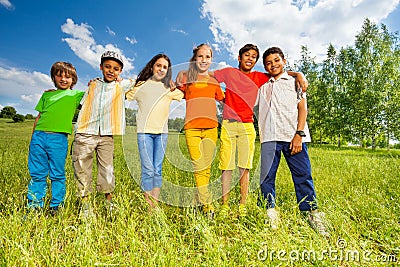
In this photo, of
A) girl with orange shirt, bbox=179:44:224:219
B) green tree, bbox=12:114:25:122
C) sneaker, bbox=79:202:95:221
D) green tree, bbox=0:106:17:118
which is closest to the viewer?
sneaker, bbox=79:202:95:221

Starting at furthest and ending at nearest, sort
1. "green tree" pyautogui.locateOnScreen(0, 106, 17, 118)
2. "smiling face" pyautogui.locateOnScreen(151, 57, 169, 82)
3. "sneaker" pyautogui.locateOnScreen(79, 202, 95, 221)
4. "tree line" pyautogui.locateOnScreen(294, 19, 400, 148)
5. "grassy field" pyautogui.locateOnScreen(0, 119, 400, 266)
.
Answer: "green tree" pyautogui.locateOnScreen(0, 106, 17, 118) < "tree line" pyautogui.locateOnScreen(294, 19, 400, 148) < "smiling face" pyautogui.locateOnScreen(151, 57, 169, 82) < "sneaker" pyautogui.locateOnScreen(79, 202, 95, 221) < "grassy field" pyautogui.locateOnScreen(0, 119, 400, 266)

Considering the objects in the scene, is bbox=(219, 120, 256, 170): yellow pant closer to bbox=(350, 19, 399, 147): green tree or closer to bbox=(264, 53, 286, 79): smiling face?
bbox=(264, 53, 286, 79): smiling face

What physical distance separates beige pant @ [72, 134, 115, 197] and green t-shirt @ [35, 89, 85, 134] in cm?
34

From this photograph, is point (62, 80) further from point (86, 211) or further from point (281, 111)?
point (281, 111)

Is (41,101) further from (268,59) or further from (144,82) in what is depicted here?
(268,59)

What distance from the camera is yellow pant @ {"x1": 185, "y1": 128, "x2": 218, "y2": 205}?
3758mm

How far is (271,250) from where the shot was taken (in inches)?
105

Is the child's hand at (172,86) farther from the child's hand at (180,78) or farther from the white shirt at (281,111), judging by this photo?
the white shirt at (281,111)

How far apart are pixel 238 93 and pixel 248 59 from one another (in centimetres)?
52

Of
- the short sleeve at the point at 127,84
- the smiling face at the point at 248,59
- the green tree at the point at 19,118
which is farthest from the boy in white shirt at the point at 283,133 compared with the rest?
the green tree at the point at 19,118

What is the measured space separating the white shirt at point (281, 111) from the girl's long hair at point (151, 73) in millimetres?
1462

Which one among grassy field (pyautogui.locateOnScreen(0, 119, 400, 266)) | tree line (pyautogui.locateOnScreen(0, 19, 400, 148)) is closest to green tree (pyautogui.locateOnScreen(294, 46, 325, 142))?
tree line (pyautogui.locateOnScreen(0, 19, 400, 148))

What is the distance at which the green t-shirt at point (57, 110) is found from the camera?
13.0 feet

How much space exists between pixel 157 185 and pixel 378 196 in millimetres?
3579
